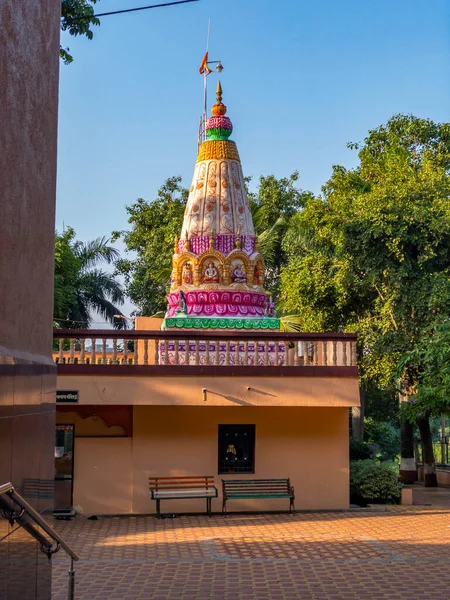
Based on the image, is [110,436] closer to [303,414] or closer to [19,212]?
[303,414]

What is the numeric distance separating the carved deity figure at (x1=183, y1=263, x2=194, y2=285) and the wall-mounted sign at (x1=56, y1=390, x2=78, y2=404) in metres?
5.50

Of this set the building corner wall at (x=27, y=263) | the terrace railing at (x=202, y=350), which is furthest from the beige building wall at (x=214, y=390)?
the building corner wall at (x=27, y=263)

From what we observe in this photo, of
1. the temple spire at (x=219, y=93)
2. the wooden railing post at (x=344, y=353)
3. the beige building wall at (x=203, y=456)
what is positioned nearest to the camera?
the beige building wall at (x=203, y=456)

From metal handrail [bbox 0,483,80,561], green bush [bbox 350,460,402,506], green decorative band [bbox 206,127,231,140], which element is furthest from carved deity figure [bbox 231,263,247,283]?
metal handrail [bbox 0,483,80,561]

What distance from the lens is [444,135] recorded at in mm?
26438

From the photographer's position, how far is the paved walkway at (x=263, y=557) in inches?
384

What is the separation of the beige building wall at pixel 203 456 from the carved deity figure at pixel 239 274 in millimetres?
4527

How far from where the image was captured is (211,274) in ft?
67.2

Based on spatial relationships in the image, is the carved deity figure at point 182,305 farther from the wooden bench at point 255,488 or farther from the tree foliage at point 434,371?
the tree foliage at point 434,371

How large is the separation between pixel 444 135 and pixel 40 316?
22060 mm

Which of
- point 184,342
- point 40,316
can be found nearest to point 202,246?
point 184,342

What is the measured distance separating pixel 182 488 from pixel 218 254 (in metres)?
6.59

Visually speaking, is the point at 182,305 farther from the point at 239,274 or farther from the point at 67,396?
the point at 67,396

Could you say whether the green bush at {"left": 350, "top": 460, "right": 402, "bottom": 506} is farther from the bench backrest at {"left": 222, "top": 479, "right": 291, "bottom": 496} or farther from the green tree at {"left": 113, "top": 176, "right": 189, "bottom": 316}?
the green tree at {"left": 113, "top": 176, "right": 189, "bottom": 316}
